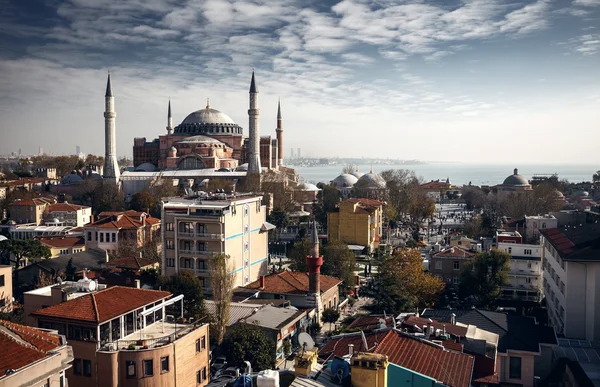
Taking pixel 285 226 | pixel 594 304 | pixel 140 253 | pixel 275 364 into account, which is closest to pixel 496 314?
pixel 594 304

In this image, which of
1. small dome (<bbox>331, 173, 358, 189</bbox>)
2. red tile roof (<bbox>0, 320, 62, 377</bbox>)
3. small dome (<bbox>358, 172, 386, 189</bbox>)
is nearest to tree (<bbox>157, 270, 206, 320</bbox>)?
red tile roof (<bbox>0, 320, 62, 377</bbox>)

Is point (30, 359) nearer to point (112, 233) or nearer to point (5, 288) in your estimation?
point (5, 288)

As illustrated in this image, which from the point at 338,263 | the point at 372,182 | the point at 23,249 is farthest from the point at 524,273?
the point at 372,182

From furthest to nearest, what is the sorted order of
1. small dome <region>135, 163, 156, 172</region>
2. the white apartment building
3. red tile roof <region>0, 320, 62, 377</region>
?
small dome <region>135, 163, 156, 172</region>
the white apartment building
red tile roof <region>0, 320, 62, 377</region>

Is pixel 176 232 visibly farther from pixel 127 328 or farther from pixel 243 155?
pixel 243 155

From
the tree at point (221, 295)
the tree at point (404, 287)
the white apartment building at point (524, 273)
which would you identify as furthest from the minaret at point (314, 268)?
the white apartment building at point (524, 273)

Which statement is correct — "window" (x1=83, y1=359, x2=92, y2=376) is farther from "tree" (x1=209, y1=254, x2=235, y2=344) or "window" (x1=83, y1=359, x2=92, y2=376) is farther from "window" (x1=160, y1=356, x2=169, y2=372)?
"tree" (x1=209, y1=254, x2=235, y2=344)

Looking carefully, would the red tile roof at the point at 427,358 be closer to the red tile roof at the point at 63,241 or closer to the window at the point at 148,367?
the window at the point at 148,367
